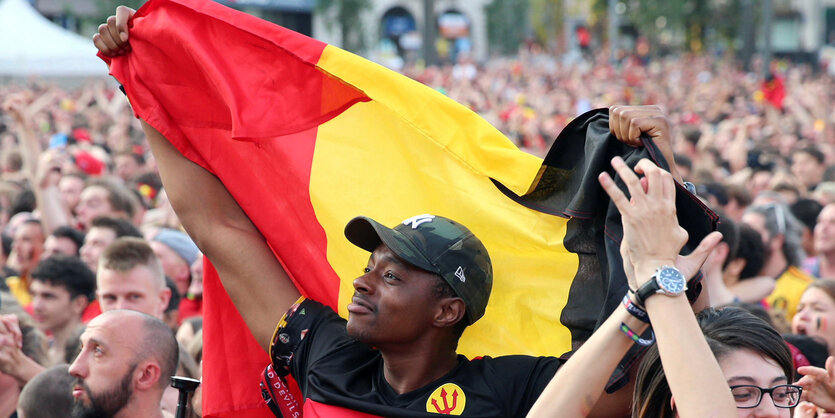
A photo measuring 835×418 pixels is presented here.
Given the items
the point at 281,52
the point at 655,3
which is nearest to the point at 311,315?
the point at 281,52

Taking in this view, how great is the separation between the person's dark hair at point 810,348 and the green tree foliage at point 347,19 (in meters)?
40.9

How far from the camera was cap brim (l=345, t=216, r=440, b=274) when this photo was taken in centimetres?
301

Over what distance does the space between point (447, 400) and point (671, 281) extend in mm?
905

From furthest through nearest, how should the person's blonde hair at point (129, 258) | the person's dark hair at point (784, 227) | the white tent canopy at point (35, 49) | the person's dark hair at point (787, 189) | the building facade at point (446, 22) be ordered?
the building facade at point (446, 22) < the white tent canopy at point (35, 49) < the person's dark hair at point (787, 189) < the person's dark hair at point (784, 227) < the person's blonde hair at point (129, 258)

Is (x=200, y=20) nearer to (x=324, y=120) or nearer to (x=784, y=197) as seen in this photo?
(x=324, y=120)

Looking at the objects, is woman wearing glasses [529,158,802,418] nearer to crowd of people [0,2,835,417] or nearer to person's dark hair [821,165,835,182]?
crowd of people [0,2,835,417]

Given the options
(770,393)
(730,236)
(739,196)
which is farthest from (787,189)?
(770,393)

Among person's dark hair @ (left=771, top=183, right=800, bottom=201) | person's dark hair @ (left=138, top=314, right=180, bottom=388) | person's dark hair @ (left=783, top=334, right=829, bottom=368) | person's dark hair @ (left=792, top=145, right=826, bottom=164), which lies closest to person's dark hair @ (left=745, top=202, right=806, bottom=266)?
person's dark hair @ (left=771, top=183, right=800, bottom=201)

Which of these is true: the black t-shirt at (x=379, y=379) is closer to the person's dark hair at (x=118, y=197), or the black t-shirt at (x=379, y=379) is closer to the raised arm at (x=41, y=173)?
the person's dark hair at (x=118, y=197)

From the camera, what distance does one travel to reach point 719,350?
9.03 ft

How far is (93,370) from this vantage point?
4012 mm

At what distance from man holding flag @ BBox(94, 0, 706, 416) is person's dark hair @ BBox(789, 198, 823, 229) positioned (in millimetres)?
5516

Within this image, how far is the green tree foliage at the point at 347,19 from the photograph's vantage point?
44753mm

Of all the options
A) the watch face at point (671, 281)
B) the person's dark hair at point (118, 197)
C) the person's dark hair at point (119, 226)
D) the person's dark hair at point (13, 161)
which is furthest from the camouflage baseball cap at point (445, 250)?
the person's dark hair at point (13, 161)
